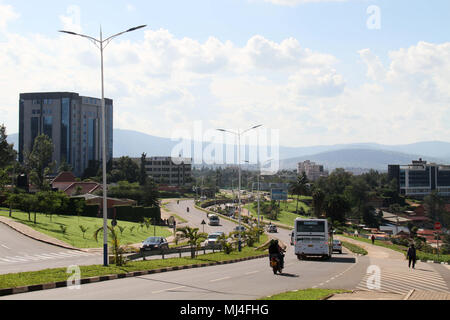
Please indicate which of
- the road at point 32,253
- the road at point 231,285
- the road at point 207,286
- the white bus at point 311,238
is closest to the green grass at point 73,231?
the road at point 32,253

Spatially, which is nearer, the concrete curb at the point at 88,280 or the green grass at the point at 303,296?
the green grass at the point at 303,296

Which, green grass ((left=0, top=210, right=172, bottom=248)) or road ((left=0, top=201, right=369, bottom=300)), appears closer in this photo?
road ((left=0, top=201, right=369, bottom=300))

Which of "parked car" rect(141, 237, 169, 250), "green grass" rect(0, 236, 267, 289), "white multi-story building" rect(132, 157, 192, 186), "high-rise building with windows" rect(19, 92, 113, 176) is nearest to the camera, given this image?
"green grass" rect(0, 236, 267, 289)

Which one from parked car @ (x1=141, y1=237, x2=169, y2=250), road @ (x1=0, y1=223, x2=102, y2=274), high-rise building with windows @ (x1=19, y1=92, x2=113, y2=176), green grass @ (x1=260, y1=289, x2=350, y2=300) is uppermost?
high-rise building with windows @ (x1=19, y1=92, x2=113, y2=176)

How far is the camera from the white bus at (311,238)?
3216 centimetres

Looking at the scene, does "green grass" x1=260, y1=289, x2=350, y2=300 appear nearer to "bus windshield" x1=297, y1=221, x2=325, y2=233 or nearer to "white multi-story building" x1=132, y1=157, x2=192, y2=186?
"bus windshield" x1=297, y1=221, x2=325, y2=233

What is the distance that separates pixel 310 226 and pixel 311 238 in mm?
812

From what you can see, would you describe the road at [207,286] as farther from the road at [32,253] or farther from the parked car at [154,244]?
the parked car at [154,244]

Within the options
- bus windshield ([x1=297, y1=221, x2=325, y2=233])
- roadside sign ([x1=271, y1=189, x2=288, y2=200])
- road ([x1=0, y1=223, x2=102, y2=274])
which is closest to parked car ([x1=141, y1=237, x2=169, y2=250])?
road ([x1=0, y1=223, x2=102, y2=274])

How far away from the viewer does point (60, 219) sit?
2264 inches

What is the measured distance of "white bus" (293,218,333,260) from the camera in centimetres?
3216

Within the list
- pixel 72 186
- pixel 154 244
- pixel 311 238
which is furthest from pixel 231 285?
pixel 72 186

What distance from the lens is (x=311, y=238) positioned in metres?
32.3
